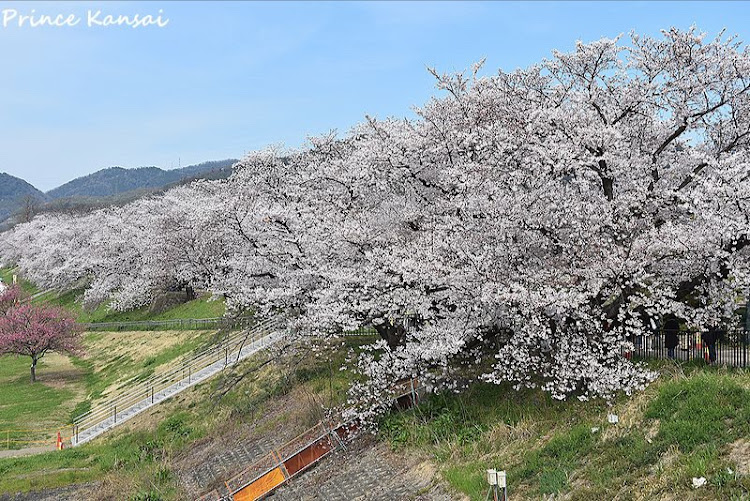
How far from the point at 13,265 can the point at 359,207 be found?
108 metres

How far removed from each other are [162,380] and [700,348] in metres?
21.3

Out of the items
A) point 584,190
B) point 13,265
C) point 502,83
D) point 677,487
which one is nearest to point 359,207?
point 502,83

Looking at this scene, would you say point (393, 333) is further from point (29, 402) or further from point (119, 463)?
point (29, 402)

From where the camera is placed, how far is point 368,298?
1533 centimetres

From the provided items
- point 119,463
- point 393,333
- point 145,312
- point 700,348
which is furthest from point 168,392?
point 145,312

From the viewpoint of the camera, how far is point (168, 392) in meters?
24.2

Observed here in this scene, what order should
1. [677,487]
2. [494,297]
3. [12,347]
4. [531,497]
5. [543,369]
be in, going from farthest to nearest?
[12,347] → [543,369] → [494,297] → [531,497] → [677,487]

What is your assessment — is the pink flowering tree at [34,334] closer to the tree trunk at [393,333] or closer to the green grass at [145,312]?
the green grass at [145,312]

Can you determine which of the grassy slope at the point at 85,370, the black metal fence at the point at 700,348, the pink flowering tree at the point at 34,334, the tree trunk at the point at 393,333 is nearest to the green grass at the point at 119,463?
the grassy slope at the point at 85,370

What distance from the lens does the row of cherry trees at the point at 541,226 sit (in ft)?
40.6

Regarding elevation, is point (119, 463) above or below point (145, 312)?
below

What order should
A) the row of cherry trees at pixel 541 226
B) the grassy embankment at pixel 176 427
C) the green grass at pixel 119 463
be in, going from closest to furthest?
1. the row of cherry trees at pixel 541 226
2. the green grass at pixel 119 463
3. the grassy embankment at pixel 176 427

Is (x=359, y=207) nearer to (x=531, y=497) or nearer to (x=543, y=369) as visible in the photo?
(x=543, y=369)

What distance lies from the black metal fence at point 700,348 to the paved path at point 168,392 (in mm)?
13066
